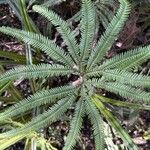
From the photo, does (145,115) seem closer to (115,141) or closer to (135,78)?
(115,141)

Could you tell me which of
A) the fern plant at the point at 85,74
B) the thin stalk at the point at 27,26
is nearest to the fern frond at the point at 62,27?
the fern plant at the point at 85,74

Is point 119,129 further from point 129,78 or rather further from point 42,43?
point 42,43

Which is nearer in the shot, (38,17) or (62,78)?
(62,78)

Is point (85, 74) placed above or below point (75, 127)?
above

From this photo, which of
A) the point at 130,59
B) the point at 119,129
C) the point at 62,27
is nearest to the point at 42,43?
the point at 62,27

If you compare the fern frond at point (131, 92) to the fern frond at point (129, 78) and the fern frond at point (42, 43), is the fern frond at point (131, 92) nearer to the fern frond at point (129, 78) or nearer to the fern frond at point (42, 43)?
the fern frond at point (129, 78)

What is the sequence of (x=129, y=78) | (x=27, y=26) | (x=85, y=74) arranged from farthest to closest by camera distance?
1. (x=27, y=26)
2. (x=85, y=74)
3. (x=129, y=78)

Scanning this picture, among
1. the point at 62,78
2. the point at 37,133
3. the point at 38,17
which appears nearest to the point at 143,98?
the point at 37,133
